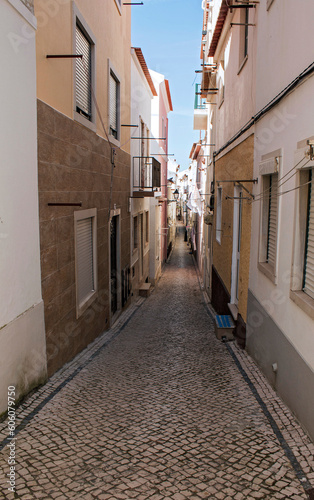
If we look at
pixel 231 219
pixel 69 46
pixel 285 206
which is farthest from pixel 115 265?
pixel 285 206

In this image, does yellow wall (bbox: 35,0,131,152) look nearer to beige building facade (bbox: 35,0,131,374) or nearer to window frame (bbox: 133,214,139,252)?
beige building facade (bbox: 35,0,131,374)

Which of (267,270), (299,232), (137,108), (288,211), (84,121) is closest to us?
(299,232)

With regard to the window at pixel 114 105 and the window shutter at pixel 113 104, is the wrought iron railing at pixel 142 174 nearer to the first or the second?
the window at pixel 114 105

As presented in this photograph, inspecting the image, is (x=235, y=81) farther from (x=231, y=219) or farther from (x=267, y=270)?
Result: (x=267, y=270)

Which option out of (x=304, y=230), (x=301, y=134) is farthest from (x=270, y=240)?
(x=301, y=134)

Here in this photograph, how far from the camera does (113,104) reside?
10.2 m

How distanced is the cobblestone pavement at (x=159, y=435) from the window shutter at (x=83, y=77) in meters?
4.25

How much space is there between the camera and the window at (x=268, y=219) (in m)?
5.76

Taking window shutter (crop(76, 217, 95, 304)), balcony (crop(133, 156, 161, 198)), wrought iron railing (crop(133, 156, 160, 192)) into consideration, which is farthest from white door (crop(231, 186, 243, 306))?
wrought iron railing (crop(133, 156, 160, 192))

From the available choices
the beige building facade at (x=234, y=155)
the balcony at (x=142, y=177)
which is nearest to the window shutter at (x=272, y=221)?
the beige building facade at (x=234, y=155)

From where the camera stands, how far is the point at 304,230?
4.43 meters

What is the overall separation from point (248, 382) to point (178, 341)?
296 cm

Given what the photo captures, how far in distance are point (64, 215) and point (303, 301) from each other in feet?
11.4

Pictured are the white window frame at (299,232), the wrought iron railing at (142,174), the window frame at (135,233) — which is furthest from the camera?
the window frame at (135,233)
